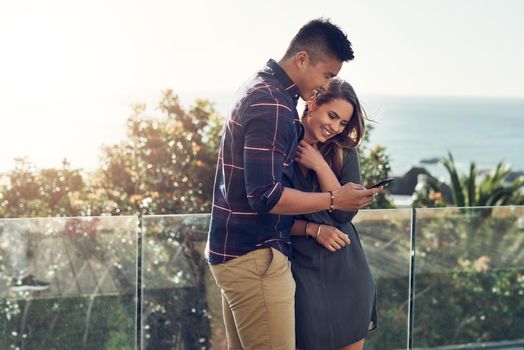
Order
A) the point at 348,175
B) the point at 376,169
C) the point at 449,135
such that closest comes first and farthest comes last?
the point at 348,175 < the point at 376,169 < the point at 449,135

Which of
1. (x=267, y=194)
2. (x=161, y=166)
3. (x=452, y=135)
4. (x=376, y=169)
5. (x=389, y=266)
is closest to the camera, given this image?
(x=267, y=194)

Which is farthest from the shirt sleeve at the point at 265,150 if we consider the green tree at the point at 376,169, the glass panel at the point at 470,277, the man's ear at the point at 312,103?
the green tree at the point at 376,169

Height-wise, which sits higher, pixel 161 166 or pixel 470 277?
pixel 161 166

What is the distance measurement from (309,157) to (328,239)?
26 centimetres

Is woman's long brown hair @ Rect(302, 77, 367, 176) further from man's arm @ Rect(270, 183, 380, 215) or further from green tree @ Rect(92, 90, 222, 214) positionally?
green tree @ Rect(92, 90, 222, 214)

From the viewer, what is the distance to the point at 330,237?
9.86 ft

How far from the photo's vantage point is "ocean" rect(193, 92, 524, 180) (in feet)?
194

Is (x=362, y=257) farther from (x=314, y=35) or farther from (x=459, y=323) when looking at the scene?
(x=459, y=323)

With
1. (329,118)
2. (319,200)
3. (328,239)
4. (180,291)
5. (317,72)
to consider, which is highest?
(317,72)

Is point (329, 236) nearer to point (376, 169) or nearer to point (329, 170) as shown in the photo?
point (329, 170)

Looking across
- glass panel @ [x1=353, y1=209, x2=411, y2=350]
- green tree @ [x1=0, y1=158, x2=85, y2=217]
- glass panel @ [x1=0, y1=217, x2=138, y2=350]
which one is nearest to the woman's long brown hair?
glass panel @ [x1=0, y1=217, x2=138, y2=350]

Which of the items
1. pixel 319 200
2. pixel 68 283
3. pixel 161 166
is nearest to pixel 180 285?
pixel 68 283

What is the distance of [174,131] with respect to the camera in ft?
30.3

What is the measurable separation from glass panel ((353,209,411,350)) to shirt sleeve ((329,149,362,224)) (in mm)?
1378
